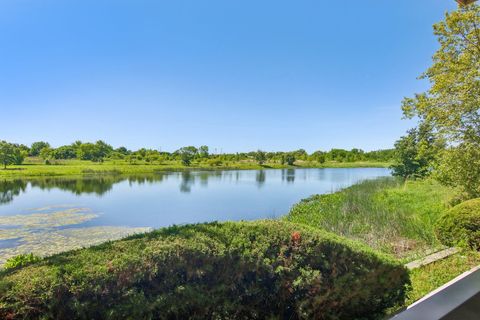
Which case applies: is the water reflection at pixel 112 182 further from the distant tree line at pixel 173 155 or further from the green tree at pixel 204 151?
the green tree at pixel 204 151

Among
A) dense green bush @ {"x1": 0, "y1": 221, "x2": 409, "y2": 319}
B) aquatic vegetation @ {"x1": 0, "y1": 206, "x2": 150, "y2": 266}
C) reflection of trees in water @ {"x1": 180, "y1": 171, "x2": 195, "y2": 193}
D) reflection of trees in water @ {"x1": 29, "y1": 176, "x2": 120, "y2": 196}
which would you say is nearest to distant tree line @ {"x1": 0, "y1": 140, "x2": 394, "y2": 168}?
reflection of trees in water @ {"x1": 29, "y1": 176, "x2": 120, "y2": 196}

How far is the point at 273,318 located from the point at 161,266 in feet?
2.94

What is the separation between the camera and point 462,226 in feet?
15.8

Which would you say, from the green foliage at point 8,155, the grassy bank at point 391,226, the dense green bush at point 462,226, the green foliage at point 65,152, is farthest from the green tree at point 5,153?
the dense green bush at point 462,226

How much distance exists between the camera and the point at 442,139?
31.1ft

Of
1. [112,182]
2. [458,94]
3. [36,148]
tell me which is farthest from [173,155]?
[458,94]

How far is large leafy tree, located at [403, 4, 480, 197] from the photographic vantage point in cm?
824

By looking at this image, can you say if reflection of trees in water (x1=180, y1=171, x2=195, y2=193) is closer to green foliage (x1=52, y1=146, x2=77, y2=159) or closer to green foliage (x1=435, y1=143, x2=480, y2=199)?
green foliage (x1=435, y1=143, x2=480, y2=199)

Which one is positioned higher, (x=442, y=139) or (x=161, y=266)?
(x=442, y=139)

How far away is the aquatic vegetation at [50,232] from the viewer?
24.8 feet

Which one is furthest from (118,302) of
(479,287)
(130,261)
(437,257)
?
(437,257)

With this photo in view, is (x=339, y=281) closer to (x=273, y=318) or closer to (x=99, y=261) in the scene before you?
(x=273, y=318)

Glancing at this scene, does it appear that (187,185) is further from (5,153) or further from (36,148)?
(36,148)

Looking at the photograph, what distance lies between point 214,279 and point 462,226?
15.8 ft
